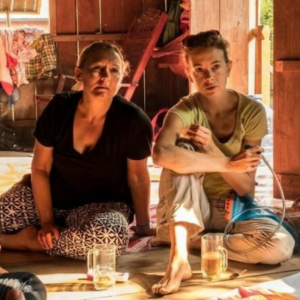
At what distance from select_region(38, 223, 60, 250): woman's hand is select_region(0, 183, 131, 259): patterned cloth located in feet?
0.07

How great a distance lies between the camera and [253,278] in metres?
2.53

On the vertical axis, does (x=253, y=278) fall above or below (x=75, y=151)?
below

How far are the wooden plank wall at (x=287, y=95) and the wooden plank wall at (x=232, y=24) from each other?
904mm

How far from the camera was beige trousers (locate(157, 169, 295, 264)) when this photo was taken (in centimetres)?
251

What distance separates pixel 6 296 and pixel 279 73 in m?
2.52

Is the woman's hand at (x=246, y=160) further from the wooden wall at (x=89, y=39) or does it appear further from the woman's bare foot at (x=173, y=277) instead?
the wooden wall at (x=89, y=39)

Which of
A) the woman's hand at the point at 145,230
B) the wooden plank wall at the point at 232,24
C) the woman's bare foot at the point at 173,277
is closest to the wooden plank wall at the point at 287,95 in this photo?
the wooden plank wall at the point at 232,24

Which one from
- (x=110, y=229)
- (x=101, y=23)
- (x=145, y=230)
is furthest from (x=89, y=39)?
(x=110, y=229)

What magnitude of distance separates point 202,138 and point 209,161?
0.28 feet

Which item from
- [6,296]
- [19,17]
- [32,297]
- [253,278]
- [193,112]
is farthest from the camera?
[19,17]

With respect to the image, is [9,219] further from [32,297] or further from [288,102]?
[288,102]

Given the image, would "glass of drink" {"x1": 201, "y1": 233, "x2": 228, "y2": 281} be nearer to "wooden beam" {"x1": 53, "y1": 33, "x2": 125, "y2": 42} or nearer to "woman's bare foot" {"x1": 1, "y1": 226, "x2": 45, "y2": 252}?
"woman's bare foot" {"x1": 1, "y1": 226, "x2": 45, "y2": 252}

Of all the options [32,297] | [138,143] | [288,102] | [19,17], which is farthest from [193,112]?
[19,17]

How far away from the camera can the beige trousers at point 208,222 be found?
2512 mm
